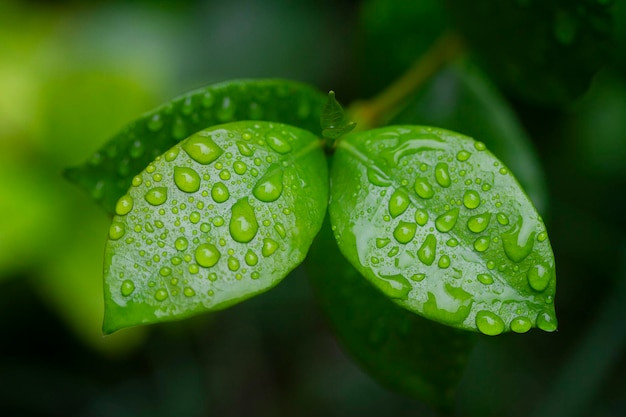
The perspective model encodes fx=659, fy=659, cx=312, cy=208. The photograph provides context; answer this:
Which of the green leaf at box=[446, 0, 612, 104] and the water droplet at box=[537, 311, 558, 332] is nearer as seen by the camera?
the water droplet at box=[537, 311, 558, 332]

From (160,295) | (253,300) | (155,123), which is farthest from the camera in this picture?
(253,300)

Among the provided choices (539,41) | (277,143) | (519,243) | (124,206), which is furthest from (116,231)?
(539,41)

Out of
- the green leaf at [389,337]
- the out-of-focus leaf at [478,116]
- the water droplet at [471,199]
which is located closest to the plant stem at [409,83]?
the out-of-focus leaf at [478,116]

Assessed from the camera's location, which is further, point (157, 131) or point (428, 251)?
point (157, 131)

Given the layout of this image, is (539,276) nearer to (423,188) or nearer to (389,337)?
(423,188)

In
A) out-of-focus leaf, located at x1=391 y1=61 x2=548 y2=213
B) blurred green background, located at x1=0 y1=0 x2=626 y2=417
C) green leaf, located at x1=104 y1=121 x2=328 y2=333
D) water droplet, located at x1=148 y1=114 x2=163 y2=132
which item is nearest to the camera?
green leaf, located at x1=104 y1=121 x2=328 y2=333

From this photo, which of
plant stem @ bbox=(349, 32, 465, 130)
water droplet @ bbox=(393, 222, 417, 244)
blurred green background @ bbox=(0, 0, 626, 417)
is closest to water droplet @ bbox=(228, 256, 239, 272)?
water droplet @ bbox=(393, 222, 417, 244)

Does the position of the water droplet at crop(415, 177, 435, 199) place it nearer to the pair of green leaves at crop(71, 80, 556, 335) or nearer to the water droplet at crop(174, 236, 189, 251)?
the pair of green leaves at crop(71, 80, 556, 335)
